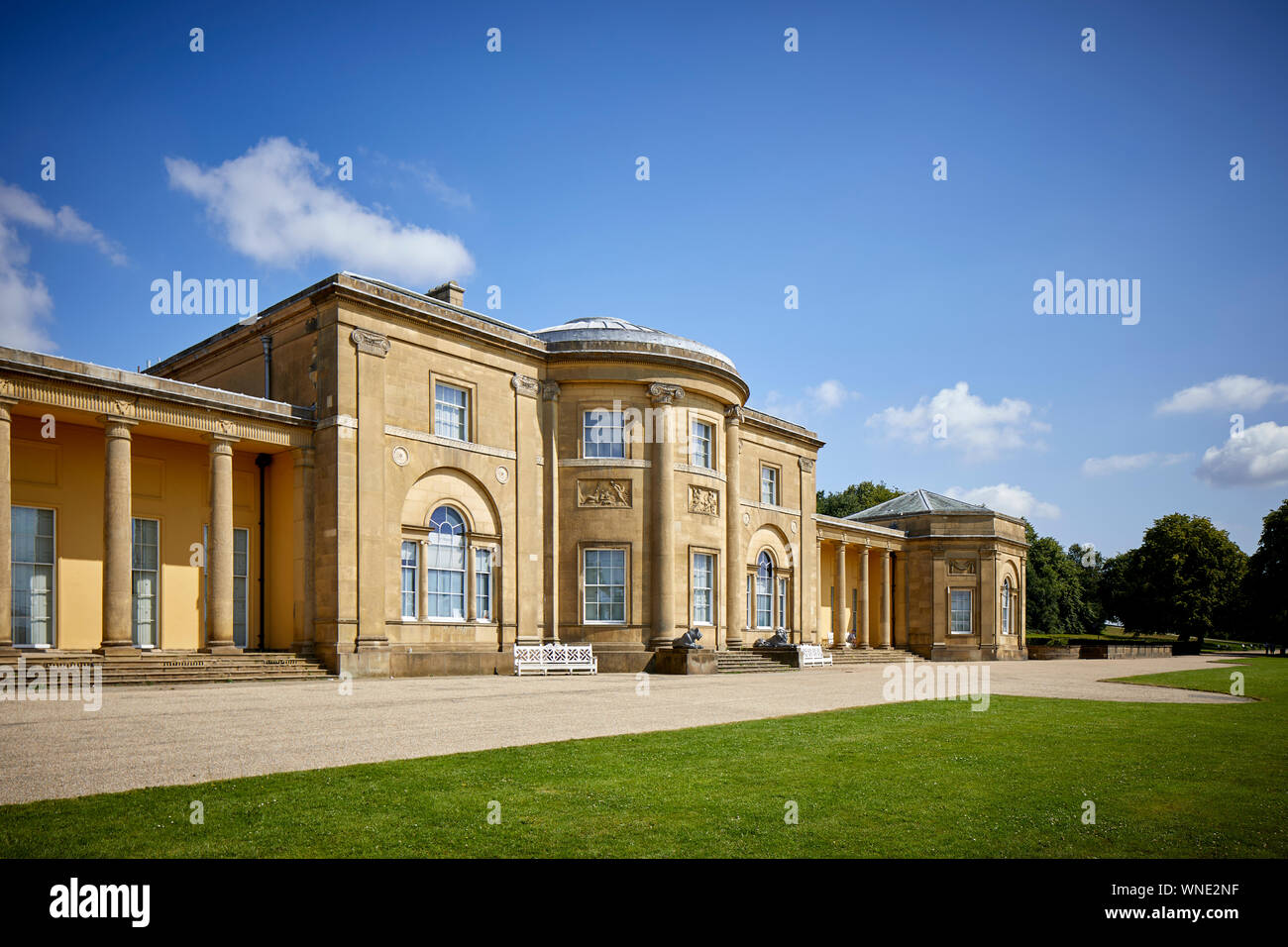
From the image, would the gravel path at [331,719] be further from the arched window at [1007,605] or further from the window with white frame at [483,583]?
the arched window at [1007,605]

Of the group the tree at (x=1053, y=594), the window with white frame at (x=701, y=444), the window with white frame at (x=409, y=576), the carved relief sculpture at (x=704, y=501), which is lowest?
the tree at (x=1053, y=594)

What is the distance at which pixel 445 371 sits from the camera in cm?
2938

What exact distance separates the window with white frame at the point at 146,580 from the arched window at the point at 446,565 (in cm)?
722

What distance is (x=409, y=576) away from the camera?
28.2 metres

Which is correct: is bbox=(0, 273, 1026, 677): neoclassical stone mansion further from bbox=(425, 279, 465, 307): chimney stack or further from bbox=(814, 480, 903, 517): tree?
bbox=(814, 480, 903, 517): tree

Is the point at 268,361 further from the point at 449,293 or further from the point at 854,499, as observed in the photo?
the point at 854,499

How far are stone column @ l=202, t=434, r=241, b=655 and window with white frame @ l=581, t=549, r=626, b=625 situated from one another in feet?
39.6

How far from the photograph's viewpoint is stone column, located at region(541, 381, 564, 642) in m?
32.5

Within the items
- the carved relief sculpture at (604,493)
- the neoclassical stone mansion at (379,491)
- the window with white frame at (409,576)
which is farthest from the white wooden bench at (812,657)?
the window with white frame at (409,576)

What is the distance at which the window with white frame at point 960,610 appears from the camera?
52781 millimetres

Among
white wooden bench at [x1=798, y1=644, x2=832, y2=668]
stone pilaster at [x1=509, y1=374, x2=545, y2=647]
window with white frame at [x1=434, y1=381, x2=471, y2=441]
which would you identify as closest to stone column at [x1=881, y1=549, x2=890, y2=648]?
white wooden bench at [x1=798, y1=644, x2=832, y2=668]
